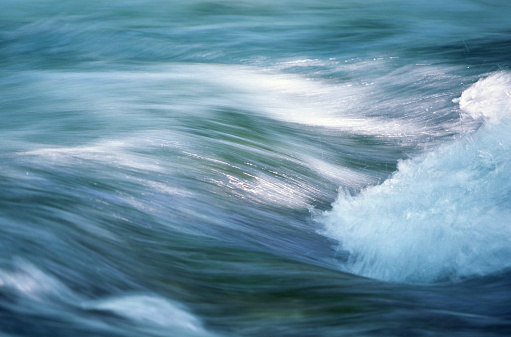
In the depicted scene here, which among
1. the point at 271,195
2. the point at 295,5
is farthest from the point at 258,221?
the point at 295,5

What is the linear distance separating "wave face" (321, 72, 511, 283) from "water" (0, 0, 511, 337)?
1 cm

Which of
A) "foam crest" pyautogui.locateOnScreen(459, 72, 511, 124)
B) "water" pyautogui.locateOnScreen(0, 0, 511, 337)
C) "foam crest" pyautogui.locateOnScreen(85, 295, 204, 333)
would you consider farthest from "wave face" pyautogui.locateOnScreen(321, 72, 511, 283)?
"foam crest" pyautogui.locateOnScreen(85, 295, 204, 333)

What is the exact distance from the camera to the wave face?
112 inches

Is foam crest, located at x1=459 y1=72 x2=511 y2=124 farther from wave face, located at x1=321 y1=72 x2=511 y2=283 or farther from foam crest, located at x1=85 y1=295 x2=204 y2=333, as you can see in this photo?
foam crest, located at x1=85 y1=295 x2=204 y2=333

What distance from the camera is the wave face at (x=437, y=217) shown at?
285cm

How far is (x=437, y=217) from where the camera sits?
3.20m

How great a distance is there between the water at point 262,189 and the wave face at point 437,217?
0.04 feet

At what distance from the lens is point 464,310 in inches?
89.4

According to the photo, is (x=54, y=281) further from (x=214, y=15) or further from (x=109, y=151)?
(x=214, y=15)

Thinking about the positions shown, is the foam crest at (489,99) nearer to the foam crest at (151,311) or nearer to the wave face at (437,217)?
the wave face at (437,217)

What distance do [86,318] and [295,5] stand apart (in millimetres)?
8332

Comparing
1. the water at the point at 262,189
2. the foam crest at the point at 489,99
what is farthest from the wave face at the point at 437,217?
the foam crest at the point at 489,99

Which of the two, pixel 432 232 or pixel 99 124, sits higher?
pixel 99 124

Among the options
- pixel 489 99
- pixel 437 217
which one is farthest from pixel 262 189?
pixel 489 99
